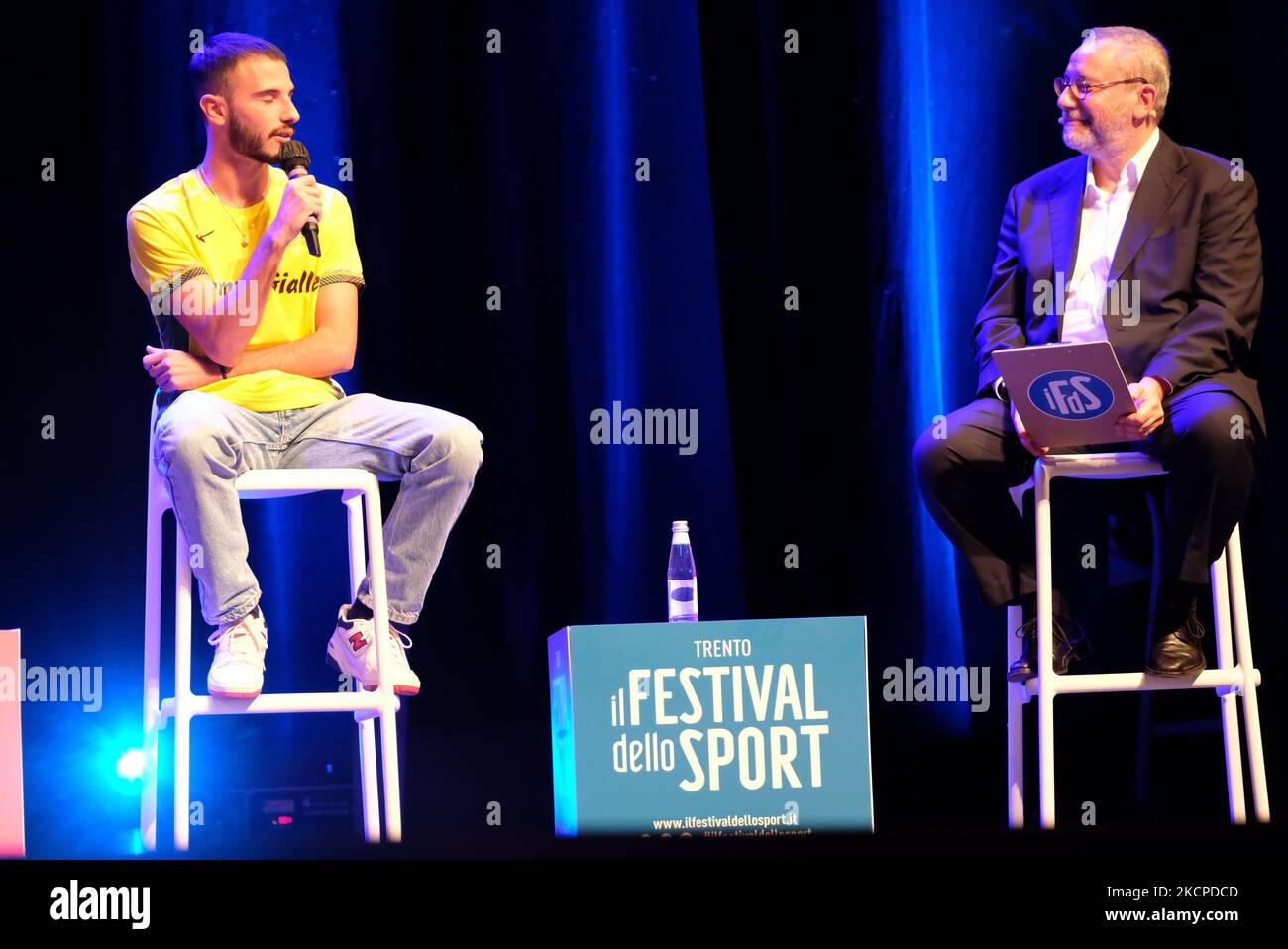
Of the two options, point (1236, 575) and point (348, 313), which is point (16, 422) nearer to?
point (348, 313)

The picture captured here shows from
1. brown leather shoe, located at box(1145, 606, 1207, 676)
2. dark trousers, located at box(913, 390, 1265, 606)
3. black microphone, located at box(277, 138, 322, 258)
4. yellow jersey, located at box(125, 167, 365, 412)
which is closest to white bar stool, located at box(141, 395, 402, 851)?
yellow jersey, located at box(125, 167, 365, 412)

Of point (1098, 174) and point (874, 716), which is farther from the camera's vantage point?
point (874, 716)

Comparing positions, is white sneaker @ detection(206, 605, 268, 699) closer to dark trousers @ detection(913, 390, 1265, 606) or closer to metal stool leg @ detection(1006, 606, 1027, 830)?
dark trousers @ detection(913, 390, 1265, 606)

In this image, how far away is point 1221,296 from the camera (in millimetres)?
2982

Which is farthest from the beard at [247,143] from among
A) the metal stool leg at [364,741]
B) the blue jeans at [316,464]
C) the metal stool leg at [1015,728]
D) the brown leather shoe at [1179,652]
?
the brown leather shoe at [1179,652]

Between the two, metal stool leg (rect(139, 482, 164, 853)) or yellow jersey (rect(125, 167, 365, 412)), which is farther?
yellow jersey (rect(125, 167, 365, 412))

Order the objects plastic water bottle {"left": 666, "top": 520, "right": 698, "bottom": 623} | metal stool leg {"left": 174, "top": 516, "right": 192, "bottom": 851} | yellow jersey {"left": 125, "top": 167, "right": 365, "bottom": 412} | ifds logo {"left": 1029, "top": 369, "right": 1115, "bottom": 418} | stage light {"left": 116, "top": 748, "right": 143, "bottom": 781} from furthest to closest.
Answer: stage light {"left": 116, "top": 748, "right": 143, "bottom": 781} < plastic water bottle {"left": 666, "top": 520, "right": 698, "bottom": 623} < yellow jersey {"left": 125, "top": 167, "right": 365, "bottom": 412} < ifds logo {"left": 1029, "top": 369, "right": 1115, "bottom": 418} < metal stool leg {"left": 174, "top": 516, "right": 192, "bottom": 851}

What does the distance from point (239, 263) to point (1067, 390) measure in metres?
1.53

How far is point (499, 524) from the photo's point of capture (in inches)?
143

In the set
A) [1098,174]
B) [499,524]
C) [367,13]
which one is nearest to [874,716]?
[499,524]

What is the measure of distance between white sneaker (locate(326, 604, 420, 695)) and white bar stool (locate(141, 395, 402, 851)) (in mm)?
32

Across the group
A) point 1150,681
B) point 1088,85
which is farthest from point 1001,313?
point 1150,681

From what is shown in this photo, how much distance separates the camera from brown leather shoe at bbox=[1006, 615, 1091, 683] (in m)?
2.88

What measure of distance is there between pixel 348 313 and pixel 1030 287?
4.43 feet
